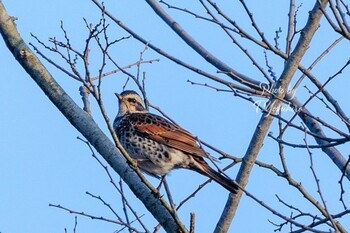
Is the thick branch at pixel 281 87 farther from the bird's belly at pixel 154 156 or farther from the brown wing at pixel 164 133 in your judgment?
the bird's belly at pixel 154 156

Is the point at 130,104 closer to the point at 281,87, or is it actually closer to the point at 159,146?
the point at 159,146

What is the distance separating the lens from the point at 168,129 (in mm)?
9180

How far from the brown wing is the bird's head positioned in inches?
15.6

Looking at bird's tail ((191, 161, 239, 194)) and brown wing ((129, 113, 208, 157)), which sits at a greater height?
brown wing ((129, 113, 208, 157))

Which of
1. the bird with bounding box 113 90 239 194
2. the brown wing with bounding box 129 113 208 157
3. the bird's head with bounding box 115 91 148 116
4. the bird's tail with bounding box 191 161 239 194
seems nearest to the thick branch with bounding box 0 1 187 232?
the bird's tail with bounding box 191 161 239 194

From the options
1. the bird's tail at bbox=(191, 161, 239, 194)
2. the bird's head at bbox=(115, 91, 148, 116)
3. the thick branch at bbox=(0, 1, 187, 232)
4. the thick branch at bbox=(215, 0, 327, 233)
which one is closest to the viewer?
the thick branch at bbox=(215, 0, 327, 233)

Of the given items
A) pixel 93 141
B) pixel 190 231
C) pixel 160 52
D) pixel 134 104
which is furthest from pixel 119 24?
pixel 134 104

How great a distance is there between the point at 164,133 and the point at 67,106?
2.36m

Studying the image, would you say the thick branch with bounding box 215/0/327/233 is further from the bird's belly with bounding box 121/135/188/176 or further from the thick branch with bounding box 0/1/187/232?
the bird's belly with bounding box 121/135/188/176

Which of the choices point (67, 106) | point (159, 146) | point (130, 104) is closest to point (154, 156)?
point (159, 146)

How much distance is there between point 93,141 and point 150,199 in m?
0.66

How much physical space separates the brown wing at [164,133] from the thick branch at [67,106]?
6.42 ft

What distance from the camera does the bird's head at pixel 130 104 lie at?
32.2 feet

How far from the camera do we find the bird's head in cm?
981
